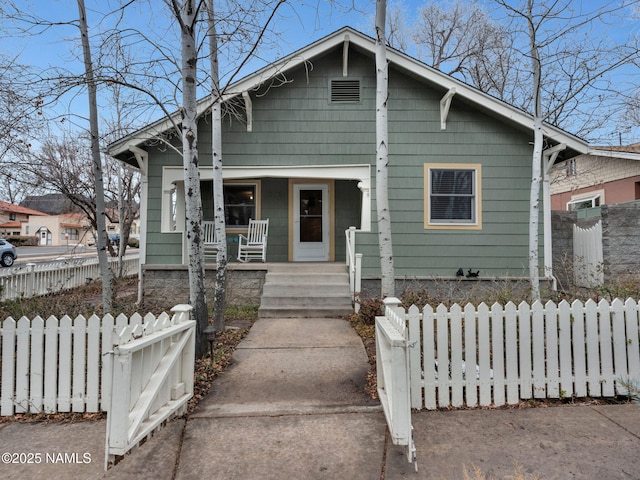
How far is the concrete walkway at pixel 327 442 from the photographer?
222 centimetres

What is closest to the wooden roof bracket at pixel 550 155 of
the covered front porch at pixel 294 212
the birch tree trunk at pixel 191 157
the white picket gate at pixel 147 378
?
the covered front porch at pixel 294 212

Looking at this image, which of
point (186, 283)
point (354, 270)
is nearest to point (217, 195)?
point (186, 283)

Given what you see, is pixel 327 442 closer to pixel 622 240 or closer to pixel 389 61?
pixel 389 61

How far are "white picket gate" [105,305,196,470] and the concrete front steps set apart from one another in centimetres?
307

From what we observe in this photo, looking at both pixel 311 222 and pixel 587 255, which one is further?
pixel 311 222

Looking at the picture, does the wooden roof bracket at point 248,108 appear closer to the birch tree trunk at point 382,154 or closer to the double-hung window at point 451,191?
the birch tree trunk at point 382,154

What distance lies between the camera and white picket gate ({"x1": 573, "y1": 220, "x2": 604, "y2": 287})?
704 cm

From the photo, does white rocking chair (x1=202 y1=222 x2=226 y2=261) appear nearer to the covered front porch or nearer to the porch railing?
the covered front porch

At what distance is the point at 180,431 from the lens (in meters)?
2.67

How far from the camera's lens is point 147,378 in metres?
2.50

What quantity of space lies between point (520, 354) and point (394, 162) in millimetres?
4971

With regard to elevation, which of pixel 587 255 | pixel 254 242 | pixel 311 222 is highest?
Answer: pixel 311 222

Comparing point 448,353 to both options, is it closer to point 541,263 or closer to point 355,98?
point 541,263

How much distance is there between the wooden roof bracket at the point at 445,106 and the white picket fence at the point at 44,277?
8264mm
